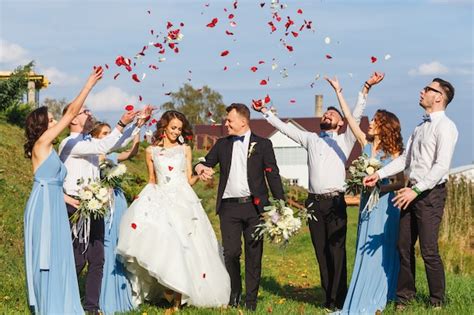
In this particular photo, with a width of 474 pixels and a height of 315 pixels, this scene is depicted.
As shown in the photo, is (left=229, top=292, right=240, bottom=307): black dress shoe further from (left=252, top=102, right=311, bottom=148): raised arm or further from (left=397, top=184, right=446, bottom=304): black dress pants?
(left=397, top=184, right=446, bottom=304): black dress pants

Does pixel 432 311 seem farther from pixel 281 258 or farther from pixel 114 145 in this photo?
pixel 281 258

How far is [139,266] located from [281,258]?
7.82 meters

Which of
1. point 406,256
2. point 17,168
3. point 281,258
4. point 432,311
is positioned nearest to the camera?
point 432,311

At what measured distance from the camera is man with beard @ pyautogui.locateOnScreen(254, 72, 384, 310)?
32.4 feet

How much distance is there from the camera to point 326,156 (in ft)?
32.6

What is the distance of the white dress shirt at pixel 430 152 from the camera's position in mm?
8273

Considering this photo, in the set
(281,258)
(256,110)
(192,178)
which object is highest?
(256,110)

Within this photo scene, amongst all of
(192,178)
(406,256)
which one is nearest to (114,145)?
(192,178)

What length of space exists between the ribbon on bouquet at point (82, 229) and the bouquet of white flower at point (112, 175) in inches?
21.0

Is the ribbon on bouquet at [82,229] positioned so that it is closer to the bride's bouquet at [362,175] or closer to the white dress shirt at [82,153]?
the white dress shirt at [82,153]

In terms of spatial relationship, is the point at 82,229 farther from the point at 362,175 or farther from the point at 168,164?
the point at 362,175

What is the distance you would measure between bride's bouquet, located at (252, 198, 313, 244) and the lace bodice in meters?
1.22

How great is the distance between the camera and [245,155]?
9.80m

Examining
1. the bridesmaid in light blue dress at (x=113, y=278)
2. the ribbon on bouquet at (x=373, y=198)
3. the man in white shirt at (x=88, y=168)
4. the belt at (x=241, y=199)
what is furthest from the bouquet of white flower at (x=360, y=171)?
the bridesmaid in light blue dress at (x=113, y=278)
